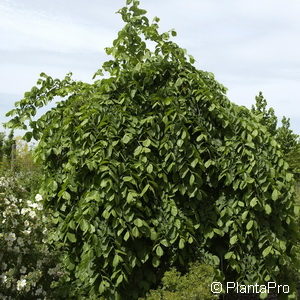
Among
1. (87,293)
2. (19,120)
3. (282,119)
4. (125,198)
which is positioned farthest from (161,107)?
(282,119)

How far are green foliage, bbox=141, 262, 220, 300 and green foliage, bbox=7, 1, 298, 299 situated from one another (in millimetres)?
216

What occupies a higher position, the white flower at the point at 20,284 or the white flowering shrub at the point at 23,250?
the white flowering shrub at the point at 23,250

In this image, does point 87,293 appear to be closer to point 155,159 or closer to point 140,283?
point 140,283

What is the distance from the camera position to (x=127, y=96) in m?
3.96

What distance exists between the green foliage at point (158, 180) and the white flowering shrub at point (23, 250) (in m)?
0.17

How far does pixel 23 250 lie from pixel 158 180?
52.1 inches

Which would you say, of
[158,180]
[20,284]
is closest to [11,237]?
[20,284]

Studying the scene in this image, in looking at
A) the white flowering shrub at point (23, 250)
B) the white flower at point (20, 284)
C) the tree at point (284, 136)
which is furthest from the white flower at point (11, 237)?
the tree at point (284, 136)

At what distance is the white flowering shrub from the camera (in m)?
3.75

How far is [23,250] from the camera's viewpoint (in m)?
3.91

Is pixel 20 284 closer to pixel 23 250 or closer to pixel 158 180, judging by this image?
pixel 23 250

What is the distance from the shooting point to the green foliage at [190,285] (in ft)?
11.0

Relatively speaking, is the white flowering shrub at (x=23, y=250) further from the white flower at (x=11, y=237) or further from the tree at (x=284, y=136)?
the tree at (x=284, y=136)

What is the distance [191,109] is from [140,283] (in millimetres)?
1584
